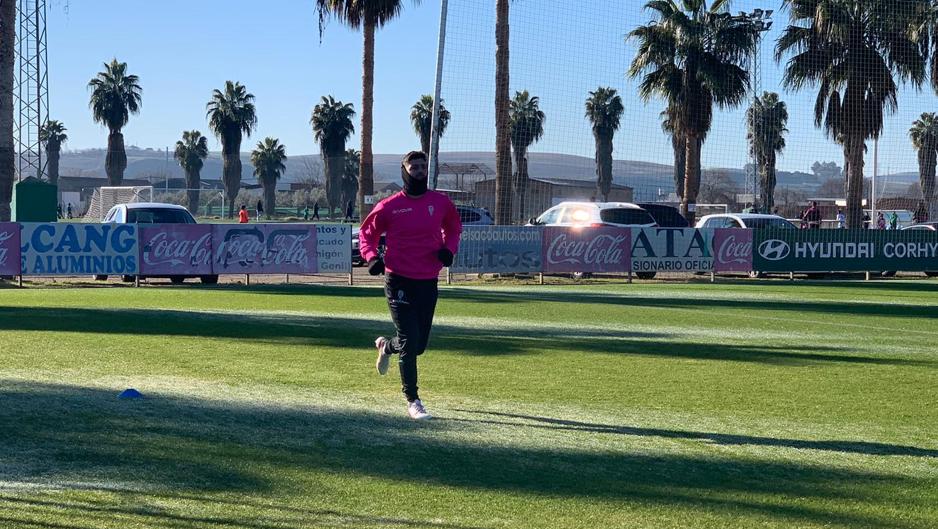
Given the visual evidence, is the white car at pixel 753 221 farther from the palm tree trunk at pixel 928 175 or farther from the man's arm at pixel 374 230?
the man's arm at pixel 374 230

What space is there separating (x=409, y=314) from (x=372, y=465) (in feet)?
6.47

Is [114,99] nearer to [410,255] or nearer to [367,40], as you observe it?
[367,40]

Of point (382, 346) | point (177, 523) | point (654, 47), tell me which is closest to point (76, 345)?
point (382, 346)

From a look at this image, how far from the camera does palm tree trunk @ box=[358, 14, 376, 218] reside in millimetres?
37156

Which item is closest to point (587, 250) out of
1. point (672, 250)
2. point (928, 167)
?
point (672, 250)

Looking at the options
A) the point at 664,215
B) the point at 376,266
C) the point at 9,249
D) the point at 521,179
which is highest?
the point at 521,179

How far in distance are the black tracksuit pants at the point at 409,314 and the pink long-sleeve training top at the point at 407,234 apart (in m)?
0.07

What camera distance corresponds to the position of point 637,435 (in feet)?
26.1

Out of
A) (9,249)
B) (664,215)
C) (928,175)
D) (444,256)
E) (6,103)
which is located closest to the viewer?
(444,256)

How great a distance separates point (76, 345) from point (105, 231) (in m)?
12.9

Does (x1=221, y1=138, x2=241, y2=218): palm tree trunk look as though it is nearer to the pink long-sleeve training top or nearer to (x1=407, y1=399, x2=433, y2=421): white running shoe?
the pink long-sleeve training top

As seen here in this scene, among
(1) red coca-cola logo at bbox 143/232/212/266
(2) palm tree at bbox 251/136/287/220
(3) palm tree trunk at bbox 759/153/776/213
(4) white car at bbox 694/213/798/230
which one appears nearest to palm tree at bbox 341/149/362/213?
(2) palm tree at bbox 251/136/287/220

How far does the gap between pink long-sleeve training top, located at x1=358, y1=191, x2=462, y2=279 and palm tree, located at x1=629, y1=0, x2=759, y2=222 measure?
31.9 meters

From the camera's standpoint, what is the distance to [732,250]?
3089 centimetres
